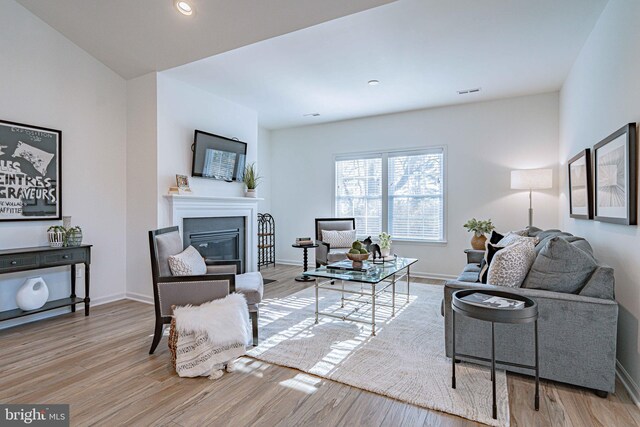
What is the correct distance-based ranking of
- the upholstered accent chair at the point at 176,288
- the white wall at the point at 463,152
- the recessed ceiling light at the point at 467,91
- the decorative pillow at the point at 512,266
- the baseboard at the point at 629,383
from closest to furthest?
the baseboard at the point at 629,383 → the decorative pillow at the point at 512,266 → the upholstered accent chair at the point at 176,288 → the recessed ceiling light at the point at 467,91 → the white wall at the point at 463,152

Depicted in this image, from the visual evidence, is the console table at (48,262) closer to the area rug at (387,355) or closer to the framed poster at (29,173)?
the framed poster at (29,173)

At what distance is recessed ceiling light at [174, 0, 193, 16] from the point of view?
3037 mm

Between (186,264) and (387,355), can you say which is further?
(186,264)

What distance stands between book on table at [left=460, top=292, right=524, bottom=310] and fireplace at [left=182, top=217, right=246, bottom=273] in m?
3.35

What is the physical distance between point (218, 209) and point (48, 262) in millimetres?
1979

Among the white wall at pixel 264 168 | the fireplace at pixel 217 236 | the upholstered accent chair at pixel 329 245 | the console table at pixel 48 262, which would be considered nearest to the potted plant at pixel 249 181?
the fireplace at pixel 217 236

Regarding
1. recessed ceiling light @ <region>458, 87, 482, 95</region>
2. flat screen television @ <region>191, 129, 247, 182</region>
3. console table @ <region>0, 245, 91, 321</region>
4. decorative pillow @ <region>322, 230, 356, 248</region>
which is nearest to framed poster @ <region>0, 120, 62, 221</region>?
console table @ <region>0, 245, 91, 321</region>

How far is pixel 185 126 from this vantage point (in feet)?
14.5

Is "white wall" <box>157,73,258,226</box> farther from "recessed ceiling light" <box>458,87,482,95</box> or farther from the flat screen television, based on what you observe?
"recessed ceiling light" <box>458,87,482,95</box>

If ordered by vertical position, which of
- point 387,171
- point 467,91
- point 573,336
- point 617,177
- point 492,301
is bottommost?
point 573,336

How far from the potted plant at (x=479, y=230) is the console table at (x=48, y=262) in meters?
4.75

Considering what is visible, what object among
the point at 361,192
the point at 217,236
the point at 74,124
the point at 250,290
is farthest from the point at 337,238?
the point at 74,124

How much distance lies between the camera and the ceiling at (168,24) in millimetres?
2873

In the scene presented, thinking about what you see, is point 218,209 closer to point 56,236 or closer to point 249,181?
point 249,181
